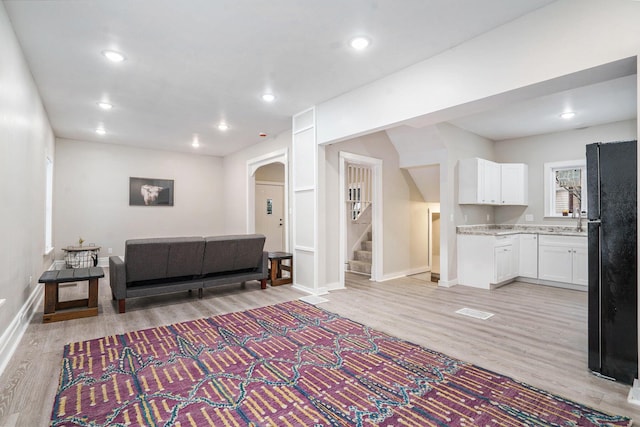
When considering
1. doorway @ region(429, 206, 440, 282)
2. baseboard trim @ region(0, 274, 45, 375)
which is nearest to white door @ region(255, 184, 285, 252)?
doorway @ region(429, 206, 440, 282)

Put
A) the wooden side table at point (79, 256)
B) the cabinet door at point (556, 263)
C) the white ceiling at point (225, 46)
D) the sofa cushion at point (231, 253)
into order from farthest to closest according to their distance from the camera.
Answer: the wooden side table at point (79, 256), the cabinet door at point (556, 263), the sofa cushion at point (231, 253), the white ceiling at point (225, 46)

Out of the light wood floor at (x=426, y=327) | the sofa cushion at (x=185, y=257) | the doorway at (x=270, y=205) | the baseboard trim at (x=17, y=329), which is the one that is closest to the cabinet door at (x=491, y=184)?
the light wood floor at (x=426, y=327)

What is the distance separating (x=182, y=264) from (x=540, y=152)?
640 centimetres

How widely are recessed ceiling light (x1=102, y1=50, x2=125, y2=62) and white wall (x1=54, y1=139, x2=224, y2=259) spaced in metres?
4.65

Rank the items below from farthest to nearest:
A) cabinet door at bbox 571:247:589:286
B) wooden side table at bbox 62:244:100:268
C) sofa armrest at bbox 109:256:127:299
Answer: wooden side table at bbox 62:244:100:268 < cabinet door at bbox 571:247:589:286 < sofa armrest at bbox 109:256:127:299

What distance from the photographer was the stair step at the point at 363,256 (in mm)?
6586

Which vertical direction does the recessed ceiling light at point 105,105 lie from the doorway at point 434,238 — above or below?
above

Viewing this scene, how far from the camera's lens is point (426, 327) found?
11.0ft

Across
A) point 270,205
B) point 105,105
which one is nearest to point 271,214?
point 270,205

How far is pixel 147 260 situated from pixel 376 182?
3722 millimetres

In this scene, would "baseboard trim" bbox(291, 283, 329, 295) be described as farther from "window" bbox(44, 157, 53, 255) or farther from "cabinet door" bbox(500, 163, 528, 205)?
"window" bbox(44, 157, 53, 255)

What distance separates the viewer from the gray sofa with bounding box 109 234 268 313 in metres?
3.85

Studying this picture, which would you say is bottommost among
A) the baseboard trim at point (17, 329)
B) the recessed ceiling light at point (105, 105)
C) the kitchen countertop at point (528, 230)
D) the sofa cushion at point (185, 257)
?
the baseboard trim at point (17, 329)

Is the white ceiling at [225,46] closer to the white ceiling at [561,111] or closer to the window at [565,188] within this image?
the white ceiling at [561,111]
